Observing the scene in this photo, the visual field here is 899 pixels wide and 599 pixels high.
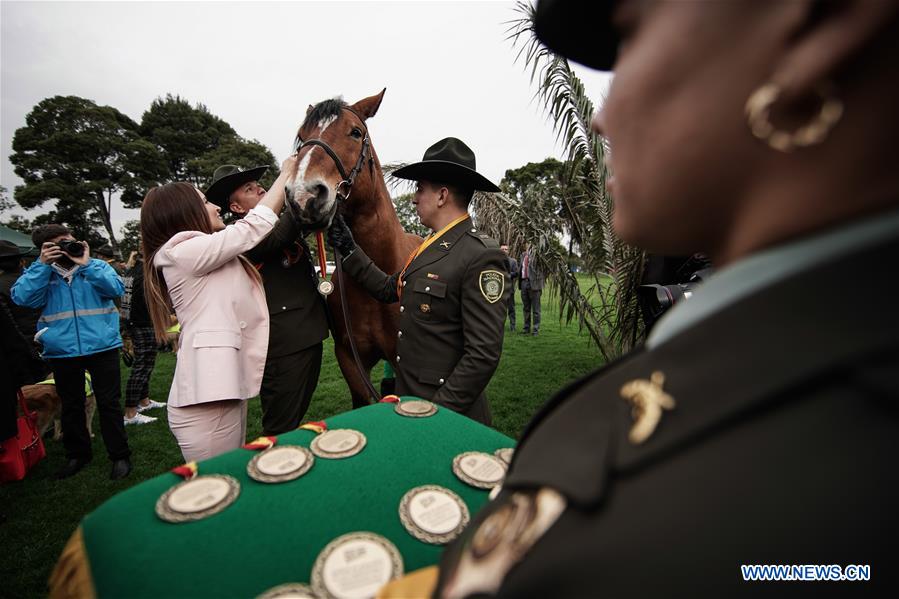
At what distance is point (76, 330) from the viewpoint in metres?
3.78

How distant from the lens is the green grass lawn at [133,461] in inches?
114

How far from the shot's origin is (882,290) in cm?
38

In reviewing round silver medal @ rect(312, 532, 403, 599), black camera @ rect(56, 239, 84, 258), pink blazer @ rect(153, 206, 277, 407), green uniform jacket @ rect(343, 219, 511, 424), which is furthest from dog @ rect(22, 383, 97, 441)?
round silver medal @ rect(312, 532, 403, 599)

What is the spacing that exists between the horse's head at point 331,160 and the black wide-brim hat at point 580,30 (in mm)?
1887

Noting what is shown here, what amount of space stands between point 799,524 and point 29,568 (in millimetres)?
4466

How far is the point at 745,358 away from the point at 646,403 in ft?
0.38

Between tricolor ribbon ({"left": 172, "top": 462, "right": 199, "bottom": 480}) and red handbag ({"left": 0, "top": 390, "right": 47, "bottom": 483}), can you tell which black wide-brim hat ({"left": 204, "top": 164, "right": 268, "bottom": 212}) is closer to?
tricolor ribbon ({"left": 172, "top": 462, "right": 199, "bottom": 480})

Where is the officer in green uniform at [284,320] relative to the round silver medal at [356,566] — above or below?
above

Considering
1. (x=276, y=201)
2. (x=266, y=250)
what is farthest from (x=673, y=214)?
(x=266, y=250)

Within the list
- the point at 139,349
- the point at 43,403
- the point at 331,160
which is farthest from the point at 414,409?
the point at 139,349

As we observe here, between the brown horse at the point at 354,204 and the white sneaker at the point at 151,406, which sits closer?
the brown horse at the point at 354,204

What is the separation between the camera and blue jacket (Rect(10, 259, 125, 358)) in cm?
370

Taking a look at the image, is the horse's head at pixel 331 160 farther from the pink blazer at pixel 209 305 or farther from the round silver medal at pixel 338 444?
the round silver medal at pixel 338 444

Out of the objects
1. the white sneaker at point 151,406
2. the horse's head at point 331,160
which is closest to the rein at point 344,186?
the horse's head at point 331,160
